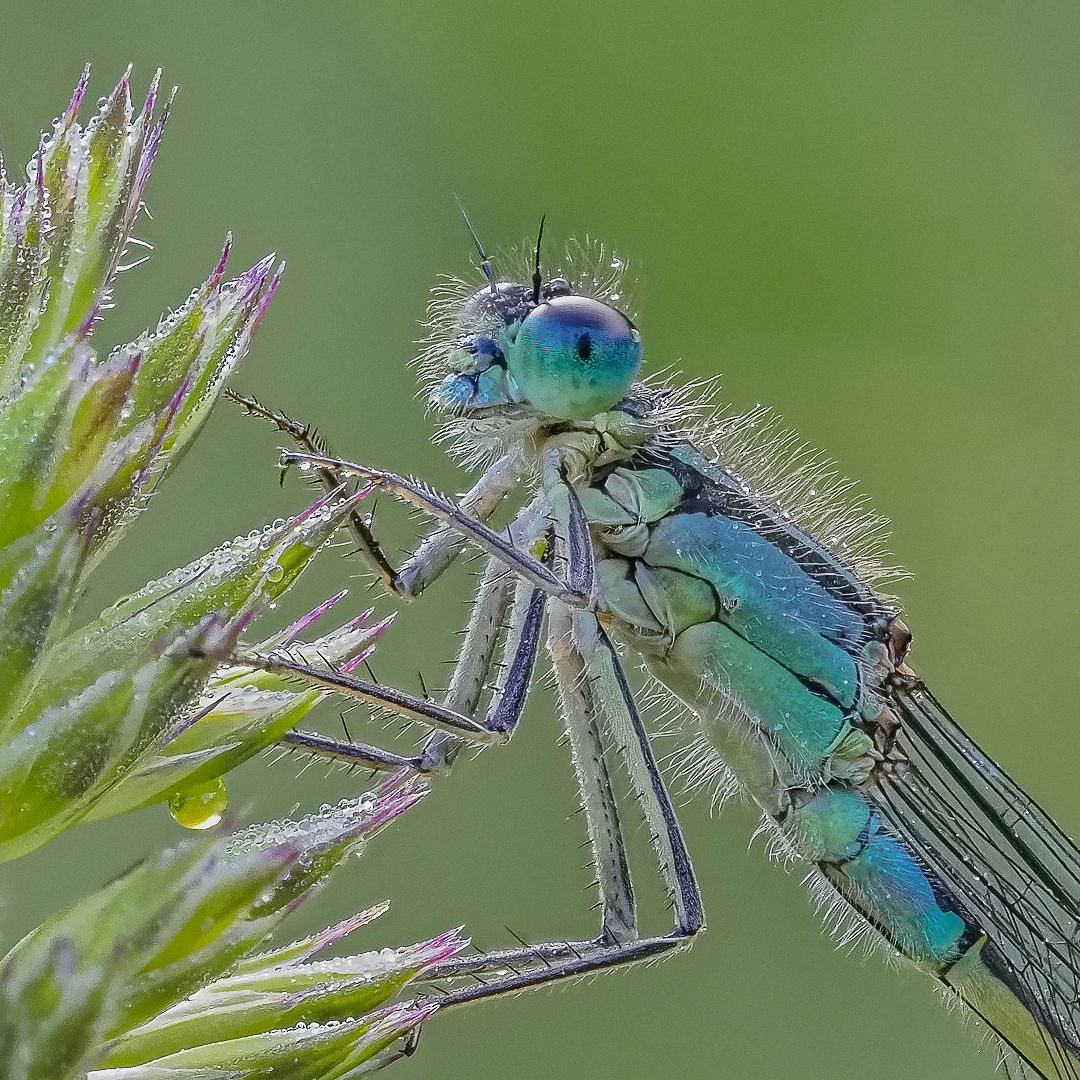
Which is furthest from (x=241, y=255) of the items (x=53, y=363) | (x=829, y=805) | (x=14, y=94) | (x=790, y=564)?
(x=53, y=363)

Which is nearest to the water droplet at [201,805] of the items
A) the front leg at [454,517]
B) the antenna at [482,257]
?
the front leg at [454,517]

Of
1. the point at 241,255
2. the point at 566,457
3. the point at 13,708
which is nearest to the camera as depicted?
the point at 13,708

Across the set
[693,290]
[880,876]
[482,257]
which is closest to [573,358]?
[482,257]

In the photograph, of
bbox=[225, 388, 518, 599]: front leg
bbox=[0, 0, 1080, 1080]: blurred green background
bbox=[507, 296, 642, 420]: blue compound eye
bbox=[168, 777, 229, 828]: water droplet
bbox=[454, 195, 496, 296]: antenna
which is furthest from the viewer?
bbox=[0, 0, 1080, 1080]: blurred green background

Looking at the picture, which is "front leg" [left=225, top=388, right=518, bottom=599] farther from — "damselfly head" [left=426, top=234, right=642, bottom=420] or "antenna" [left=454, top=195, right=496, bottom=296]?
"antenna" [left=454, top=195, right=496, bottom=296]

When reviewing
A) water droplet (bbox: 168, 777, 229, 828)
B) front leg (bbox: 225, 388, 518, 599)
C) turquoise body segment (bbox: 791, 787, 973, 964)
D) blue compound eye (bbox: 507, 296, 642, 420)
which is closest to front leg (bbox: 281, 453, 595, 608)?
front leg (bbox: 225, 388, 518, 599)

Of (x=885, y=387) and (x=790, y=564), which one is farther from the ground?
(x=885, y=387)

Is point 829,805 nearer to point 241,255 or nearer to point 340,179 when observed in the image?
point 241,255
